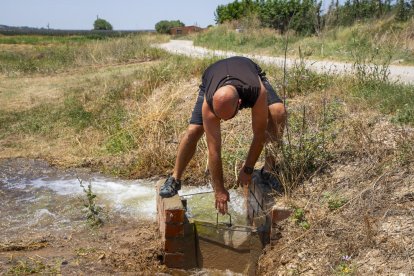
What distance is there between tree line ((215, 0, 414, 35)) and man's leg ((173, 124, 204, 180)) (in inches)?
63.7

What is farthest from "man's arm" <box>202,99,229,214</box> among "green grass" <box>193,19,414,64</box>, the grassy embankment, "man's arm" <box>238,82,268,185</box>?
"green grass" <box>193,19,414,64</box>

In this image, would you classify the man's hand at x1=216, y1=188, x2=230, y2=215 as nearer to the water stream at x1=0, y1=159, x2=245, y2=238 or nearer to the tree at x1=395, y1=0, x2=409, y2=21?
the water stream at x1=0, y1=159, x2=245, y2=238

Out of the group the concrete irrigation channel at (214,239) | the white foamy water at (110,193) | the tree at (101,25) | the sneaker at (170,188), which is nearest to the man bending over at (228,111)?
the sneaker at (170,188)

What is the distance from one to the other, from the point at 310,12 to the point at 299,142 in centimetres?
388

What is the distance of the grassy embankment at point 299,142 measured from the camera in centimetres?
304

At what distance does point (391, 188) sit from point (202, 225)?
1498 millimetres

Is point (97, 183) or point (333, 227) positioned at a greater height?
point (333, 227)

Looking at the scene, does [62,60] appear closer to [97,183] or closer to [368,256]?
[97,183]

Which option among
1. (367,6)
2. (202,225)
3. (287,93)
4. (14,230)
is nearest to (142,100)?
(287,93)

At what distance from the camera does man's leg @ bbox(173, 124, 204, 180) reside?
3.57 metres

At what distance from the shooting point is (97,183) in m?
5.48

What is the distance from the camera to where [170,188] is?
3.65 metres

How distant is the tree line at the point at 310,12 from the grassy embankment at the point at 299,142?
102 centimetres

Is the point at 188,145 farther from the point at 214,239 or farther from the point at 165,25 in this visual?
the point at 165,25
